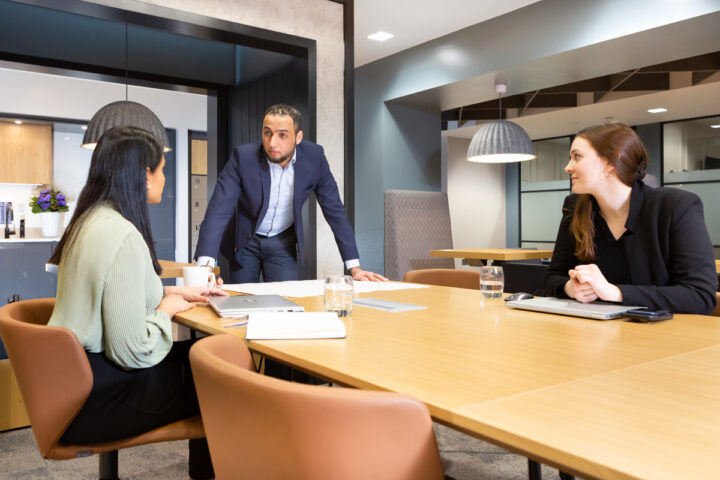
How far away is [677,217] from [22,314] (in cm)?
174

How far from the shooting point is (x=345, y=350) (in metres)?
1.01

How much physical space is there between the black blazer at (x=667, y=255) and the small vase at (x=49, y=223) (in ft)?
18.2

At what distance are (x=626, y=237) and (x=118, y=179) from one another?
54.4 inches

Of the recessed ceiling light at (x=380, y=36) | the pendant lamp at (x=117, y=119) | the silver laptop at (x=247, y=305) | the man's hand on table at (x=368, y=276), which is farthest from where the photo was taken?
the recessed ceiling light at (x=380, y=36)

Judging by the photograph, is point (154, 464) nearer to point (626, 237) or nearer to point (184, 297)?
point (184, 297)

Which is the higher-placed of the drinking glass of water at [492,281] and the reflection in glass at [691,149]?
the reflection in glass at [691,149]

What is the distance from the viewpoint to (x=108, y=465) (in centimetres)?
134

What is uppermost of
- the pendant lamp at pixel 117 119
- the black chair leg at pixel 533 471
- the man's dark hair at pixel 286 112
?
the pendant lamp at pixel 117 119

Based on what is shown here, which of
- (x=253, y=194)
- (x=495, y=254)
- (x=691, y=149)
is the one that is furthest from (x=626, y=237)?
(x=691, y=149)

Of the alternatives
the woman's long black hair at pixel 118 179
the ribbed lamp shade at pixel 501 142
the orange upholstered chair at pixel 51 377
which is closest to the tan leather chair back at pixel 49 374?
the orange upholstered chair at pixel 51 377

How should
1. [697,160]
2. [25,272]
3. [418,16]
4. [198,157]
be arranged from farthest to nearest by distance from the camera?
[697,160], [198,157], [25,272], [418,16]

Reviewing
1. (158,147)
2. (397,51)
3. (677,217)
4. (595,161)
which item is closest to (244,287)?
(158,147)

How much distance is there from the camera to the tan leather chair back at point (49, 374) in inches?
46.4

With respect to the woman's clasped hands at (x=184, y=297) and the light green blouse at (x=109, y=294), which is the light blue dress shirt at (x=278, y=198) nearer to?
the woman's clasped hands at (x=184, y=297)
